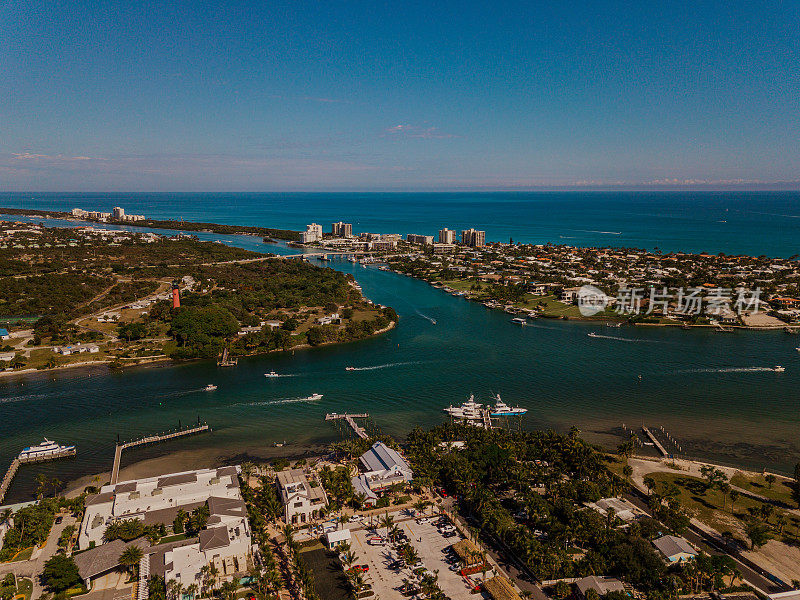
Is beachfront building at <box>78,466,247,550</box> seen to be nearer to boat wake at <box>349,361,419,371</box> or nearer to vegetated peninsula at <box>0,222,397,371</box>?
boat wake at <box>349,361,419,371</box>

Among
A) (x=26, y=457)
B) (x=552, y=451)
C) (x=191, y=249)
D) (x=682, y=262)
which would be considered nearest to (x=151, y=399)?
(x=26, y=457)

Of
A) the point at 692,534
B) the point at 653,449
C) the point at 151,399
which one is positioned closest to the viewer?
the point at 692,534

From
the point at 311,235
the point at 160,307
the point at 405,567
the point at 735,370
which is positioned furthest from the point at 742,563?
the point at 311,235

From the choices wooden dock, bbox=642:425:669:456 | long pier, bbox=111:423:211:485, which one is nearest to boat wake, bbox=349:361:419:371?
long pier, bbox=111:423:211:485

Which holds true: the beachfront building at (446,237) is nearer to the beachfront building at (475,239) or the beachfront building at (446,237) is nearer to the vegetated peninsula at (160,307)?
the beachfront building at (475,239)

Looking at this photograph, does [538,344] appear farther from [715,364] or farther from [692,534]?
[692,534]

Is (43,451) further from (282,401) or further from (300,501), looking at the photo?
(300,501)
